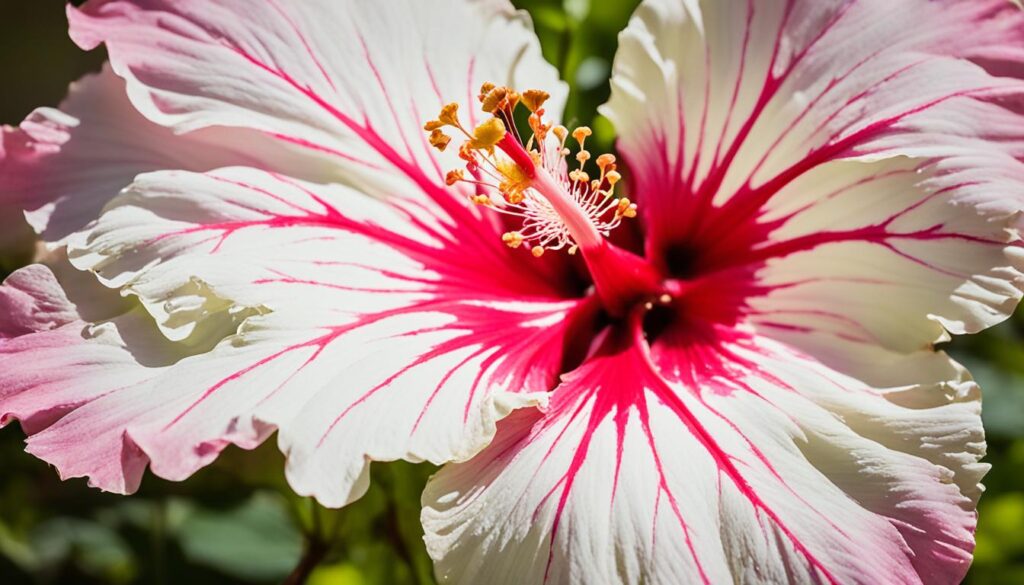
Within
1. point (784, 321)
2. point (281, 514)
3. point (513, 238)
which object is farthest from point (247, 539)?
point (784, 321)

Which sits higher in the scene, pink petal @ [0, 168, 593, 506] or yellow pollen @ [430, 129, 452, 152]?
yellow pollen @ [430, 129, 452, 152]

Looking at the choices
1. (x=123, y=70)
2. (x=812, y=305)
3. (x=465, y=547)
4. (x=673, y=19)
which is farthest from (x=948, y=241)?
(x=123, y=70)

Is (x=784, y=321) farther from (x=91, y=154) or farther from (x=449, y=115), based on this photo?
(x=91, y=154)

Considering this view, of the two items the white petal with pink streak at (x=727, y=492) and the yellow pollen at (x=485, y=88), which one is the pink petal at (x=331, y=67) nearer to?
the yellow pollen at (x=485, y=88)

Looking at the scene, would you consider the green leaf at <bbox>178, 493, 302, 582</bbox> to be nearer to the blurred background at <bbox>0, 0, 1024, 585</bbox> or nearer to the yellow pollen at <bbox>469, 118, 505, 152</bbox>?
the blurred background at <bbox>0, 0, 1024, 585</bbox>

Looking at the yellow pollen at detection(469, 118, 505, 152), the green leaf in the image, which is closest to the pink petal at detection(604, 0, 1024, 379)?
the yellow pollen at detection(469, 118, 505, 152)

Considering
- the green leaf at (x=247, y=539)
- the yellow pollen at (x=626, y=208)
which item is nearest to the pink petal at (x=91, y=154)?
the yellow pollen at (x=626, y=208)

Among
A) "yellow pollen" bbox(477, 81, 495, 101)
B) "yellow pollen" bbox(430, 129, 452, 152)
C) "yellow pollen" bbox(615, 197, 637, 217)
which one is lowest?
"yellow pollen" bbox(615, 197, 637, 217)
